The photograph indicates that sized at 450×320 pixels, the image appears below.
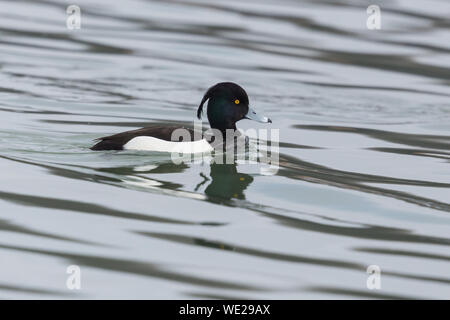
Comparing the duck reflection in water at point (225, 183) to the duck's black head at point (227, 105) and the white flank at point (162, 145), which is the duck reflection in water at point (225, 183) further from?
the duck's black head at point (227, 105)

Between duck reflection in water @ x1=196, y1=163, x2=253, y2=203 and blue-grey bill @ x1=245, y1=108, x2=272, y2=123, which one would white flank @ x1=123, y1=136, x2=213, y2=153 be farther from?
blue-grey bill @ x1=245, y1=108, x2=272, y2=123

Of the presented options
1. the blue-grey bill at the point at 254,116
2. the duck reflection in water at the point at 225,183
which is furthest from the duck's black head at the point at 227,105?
the duck reflection in water at the point at 225,183

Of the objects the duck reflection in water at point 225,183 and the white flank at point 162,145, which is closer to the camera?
the duck reflection in water at point 225,183

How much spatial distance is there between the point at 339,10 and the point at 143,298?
492 inches

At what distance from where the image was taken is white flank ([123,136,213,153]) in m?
10.0

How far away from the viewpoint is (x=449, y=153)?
11359 millimetres

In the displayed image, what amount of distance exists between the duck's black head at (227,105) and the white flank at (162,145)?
1.36ft

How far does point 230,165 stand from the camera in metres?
10.6

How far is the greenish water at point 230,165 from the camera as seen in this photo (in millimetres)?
7109

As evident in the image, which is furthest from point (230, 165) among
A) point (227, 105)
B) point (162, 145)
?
point (162, 145)

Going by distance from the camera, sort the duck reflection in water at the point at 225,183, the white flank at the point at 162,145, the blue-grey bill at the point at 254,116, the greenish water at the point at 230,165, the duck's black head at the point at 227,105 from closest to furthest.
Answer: the greenish water at the point at 230,165 → the duck reflection in water at the point at 225,183 → the white flank at the point at 162,145 → the duck's black head at the point at 227,105 → the blue-grey bill at the point at 254,116

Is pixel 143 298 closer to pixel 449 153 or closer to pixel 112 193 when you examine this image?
pixel 112 193

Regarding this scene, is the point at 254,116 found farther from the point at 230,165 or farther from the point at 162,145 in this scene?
the point at 162,145

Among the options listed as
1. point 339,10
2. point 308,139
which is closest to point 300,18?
point 339,10
